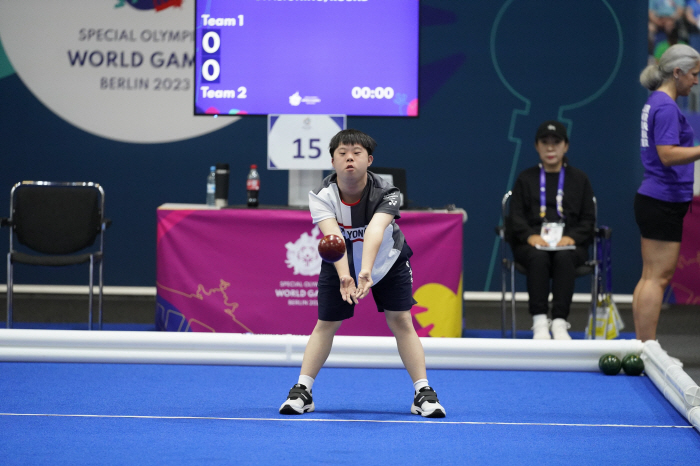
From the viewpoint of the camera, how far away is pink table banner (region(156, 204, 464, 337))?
5.02m

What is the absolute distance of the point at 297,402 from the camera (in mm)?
3211

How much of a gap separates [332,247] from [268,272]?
2308 millimetres

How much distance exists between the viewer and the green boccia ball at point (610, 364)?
4152 millimetres

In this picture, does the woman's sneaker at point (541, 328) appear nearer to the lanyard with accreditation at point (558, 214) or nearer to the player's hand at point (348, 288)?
the lanyard with accreditation at point (558, 214)

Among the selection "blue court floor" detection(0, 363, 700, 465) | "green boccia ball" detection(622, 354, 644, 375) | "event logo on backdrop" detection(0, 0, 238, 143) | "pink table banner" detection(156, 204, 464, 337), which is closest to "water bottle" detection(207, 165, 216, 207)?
"pink table banner" detection(156, 204, 464, 337)

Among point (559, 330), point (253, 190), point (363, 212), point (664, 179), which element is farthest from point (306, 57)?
point (363, 212)

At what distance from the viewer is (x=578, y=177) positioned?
530 centimetres

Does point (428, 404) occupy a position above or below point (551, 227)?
below

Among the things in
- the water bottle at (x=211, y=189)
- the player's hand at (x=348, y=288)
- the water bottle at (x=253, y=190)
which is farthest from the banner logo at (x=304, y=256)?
the player's hand at (x=348, y=288)

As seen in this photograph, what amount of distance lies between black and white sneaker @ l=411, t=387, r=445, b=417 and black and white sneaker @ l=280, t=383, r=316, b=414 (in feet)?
1.49

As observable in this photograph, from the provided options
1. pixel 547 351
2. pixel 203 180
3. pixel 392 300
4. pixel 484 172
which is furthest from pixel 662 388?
pixel 203 180

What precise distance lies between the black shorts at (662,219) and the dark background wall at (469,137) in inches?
105

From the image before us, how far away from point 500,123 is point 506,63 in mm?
517

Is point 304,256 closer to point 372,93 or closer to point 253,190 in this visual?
point 253,190
